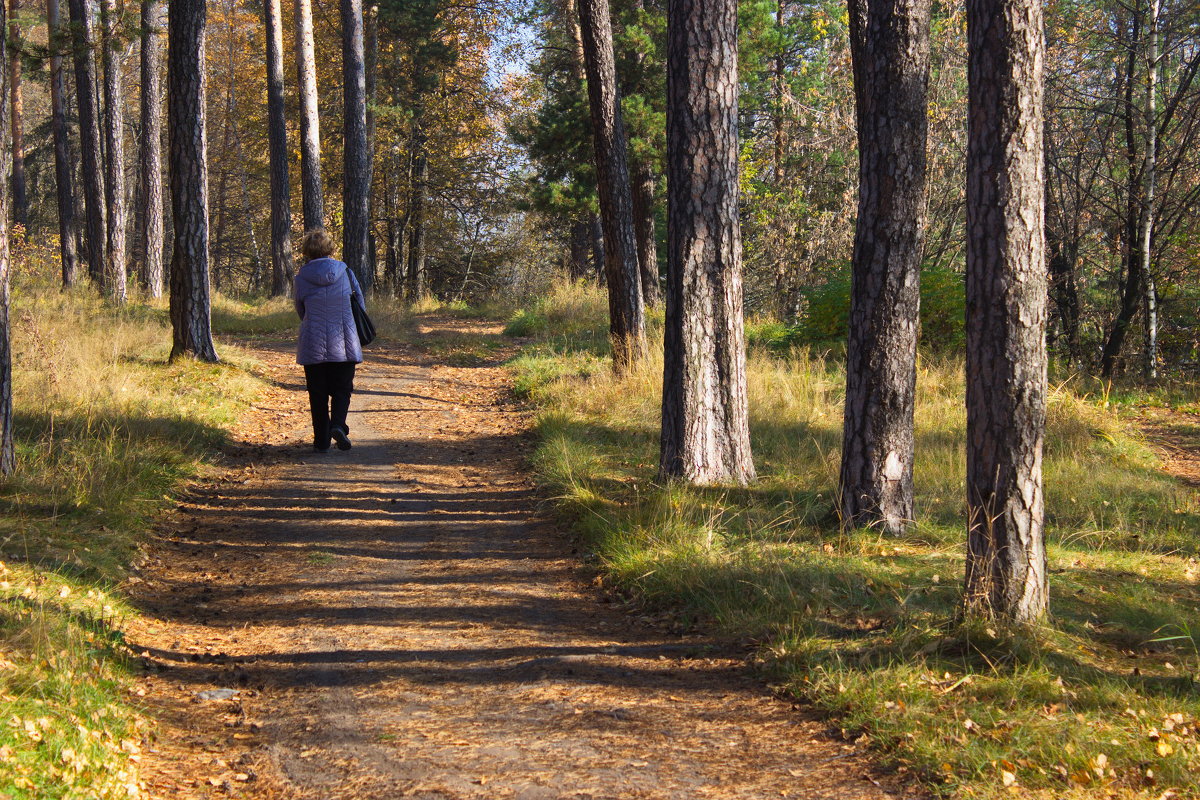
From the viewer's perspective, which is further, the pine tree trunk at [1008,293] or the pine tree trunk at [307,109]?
the pine tree trunk at [307,109]

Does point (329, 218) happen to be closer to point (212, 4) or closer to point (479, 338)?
point (212, 4)

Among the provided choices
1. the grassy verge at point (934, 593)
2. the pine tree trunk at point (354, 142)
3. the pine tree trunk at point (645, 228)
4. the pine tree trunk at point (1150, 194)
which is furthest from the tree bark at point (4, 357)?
the pine tree trunk at point (354, 142)

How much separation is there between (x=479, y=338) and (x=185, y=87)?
7.62 meters

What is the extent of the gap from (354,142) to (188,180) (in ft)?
33.5

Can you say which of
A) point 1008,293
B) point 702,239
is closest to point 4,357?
point 702,239

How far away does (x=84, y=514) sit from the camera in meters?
6.43

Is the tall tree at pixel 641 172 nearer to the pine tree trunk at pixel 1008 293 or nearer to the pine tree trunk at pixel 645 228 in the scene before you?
the pine tree trunk at pixel 645 228

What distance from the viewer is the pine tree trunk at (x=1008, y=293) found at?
4.50 metres

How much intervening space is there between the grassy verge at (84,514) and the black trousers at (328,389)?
1.04 metres

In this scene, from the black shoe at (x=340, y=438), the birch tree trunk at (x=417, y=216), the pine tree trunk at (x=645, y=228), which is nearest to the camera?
the black shoe at (x=340, y=438)

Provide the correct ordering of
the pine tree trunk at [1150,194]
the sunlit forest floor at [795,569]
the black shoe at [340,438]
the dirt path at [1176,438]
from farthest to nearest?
the pine tree trunk at [1150,194] → the dirt path at [1176,438] → the black shoe at [340,438] → the sunlit forest floor at [795,569]

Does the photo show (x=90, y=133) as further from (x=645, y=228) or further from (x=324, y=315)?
(x=324, y=315)

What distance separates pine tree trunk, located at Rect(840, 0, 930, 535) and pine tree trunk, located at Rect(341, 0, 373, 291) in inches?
652

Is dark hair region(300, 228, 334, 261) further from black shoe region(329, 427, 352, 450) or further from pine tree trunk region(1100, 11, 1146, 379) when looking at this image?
pine tree trunk region(1100, 11, 1146, 379)
